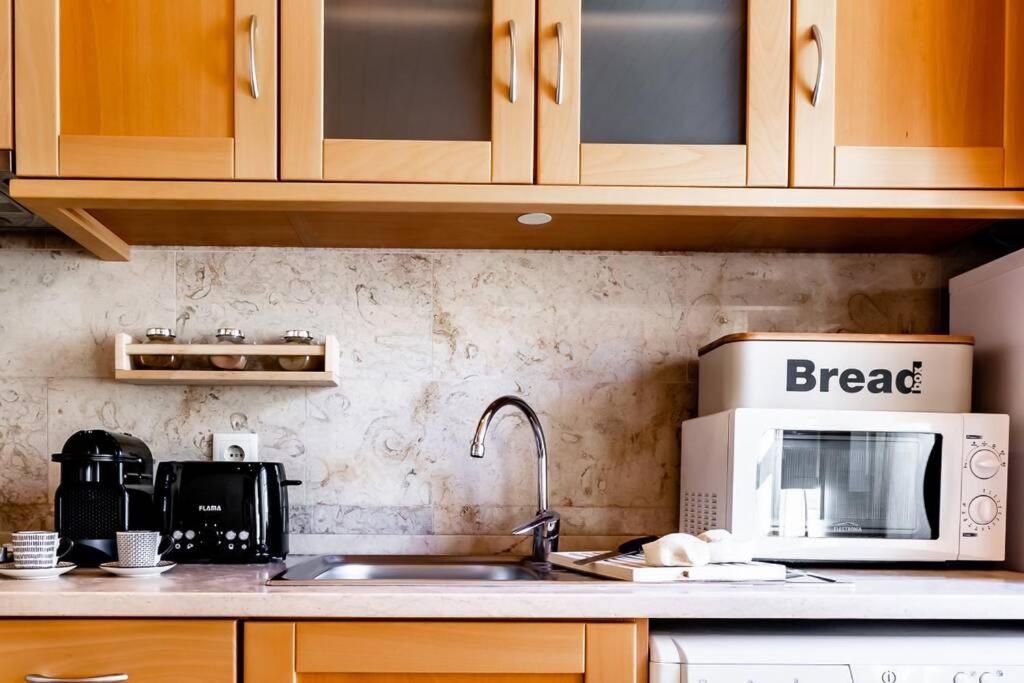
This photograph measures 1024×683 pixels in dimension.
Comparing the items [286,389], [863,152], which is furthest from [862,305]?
Answer: [286,389]

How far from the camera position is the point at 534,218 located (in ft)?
5.69

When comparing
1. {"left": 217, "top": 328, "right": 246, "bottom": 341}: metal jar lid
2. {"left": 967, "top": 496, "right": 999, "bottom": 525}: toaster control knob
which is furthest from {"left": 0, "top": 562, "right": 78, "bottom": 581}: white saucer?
{"left": 967, "top": 496, "right": 999, "bottom": 525}: toaster control knob

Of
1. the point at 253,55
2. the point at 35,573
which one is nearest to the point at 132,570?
the point at 35,573

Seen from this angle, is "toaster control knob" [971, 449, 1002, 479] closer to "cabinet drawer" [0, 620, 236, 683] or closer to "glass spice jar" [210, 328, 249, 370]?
"cabinet drawer" [0, 620, 236, 683]

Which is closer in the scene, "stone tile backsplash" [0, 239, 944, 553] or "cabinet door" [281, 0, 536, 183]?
"cabinet door" [281, 0, 536, 183]

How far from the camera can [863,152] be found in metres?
1.58

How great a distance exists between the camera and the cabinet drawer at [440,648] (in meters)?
1.31

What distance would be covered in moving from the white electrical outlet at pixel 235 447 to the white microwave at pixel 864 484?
0.98m

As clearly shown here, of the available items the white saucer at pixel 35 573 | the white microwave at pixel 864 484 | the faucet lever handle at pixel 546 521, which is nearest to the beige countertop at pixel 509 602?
the white saucer at pixel 35 573

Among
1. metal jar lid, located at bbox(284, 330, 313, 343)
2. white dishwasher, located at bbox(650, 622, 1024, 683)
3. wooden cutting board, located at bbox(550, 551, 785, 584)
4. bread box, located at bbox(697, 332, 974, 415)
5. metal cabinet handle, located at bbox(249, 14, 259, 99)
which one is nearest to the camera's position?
white dishwasher, located at bbox(650, 622, 1024, 683)

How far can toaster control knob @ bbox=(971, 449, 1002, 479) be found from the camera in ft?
5.24

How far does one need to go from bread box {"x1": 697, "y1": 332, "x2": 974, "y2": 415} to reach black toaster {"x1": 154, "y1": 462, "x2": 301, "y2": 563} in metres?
0.93

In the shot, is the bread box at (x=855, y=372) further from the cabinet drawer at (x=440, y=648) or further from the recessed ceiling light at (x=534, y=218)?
the cabinet drawer at (x=440, y=648)

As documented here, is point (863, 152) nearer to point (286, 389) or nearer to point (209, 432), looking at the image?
point (286, 389)
